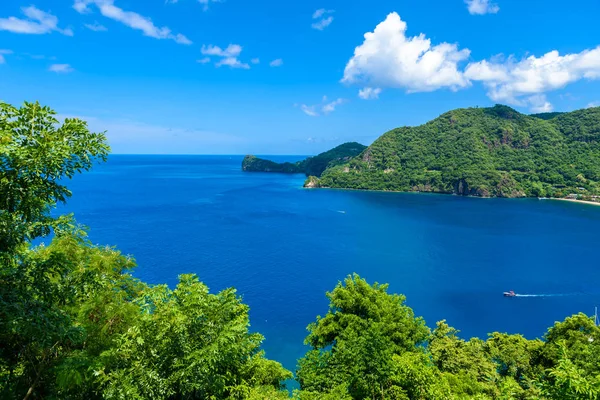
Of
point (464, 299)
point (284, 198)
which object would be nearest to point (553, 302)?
point (464, 299)

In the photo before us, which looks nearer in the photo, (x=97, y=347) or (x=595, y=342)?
(x=97, y=347)

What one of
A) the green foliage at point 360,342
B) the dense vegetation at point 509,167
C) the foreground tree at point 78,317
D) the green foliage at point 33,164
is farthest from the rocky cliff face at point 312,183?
the green foliage at point 33,164

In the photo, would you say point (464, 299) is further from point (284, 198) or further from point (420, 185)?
point (420, 185)

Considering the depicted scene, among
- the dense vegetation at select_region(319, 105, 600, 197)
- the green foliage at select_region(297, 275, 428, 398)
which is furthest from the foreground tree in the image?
the dense vegetation at select_region(319, 105, 600, 197)

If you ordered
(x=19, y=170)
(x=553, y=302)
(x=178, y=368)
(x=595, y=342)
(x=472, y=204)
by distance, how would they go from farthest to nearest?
(x=472, y=204) < (x=553, y=302) < (x=595, y=342) < (x=178, y=368) < (x=19, y=170)

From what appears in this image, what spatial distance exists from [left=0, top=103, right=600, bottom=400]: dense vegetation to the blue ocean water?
61.1 feet

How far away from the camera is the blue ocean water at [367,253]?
47531mm

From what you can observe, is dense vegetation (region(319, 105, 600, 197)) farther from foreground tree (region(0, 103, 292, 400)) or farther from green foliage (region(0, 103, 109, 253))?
green foliage (region(0, 103, 109, 253))

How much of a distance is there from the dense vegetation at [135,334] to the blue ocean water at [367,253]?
18618 mm

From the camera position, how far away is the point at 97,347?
12.2 meters

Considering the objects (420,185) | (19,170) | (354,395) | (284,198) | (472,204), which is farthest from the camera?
(420,185)

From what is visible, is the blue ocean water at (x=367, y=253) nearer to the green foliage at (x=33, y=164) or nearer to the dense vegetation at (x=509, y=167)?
the dense vegetation at (x=509, y=167)

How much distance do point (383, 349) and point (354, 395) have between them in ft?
8.48

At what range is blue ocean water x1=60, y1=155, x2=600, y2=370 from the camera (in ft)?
156
